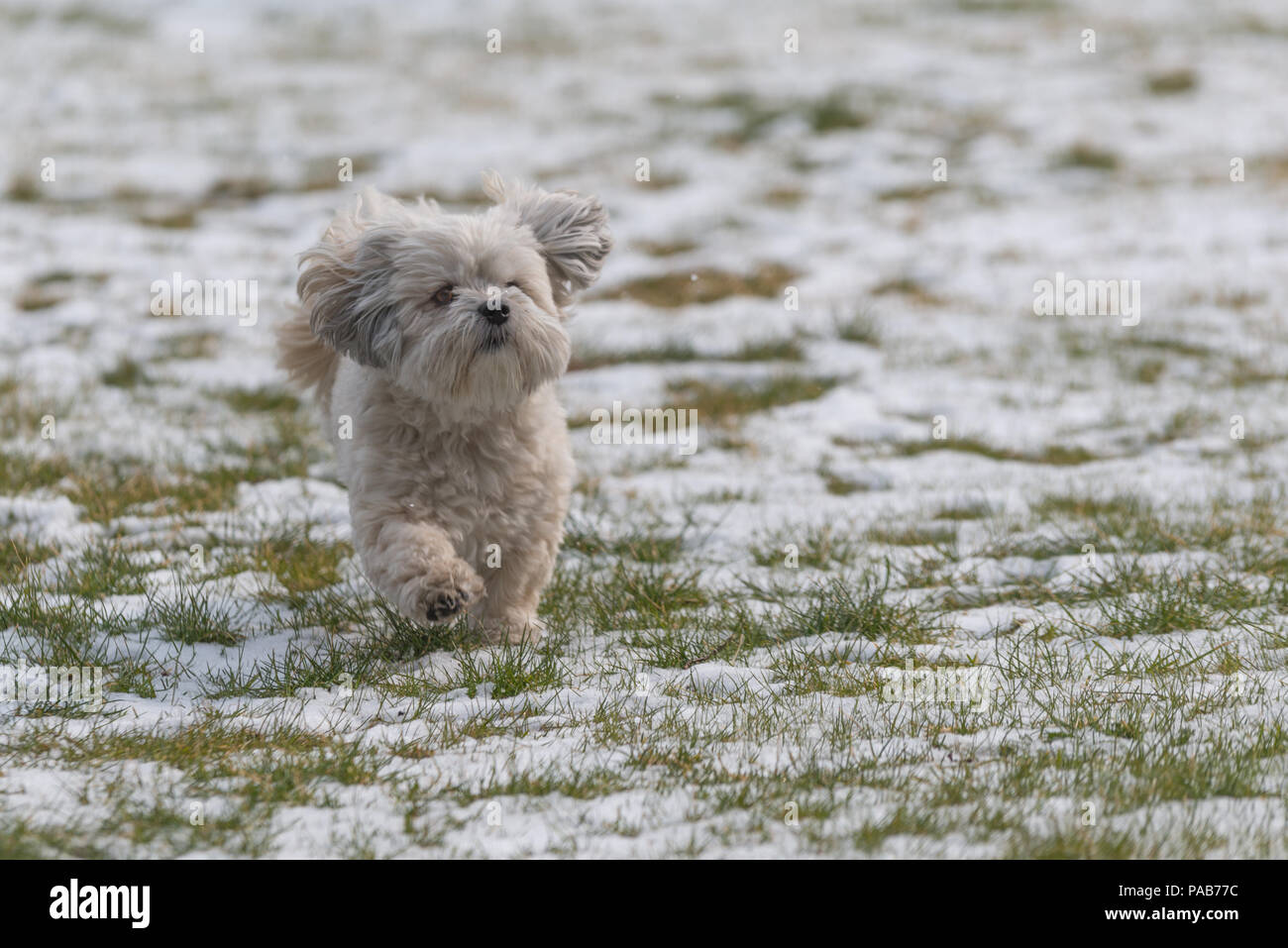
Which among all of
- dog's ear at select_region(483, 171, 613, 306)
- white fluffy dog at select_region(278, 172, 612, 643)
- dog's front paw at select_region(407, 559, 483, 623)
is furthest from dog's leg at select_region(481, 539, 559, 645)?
dog's ear at select_region(483, 171, 613, 306)

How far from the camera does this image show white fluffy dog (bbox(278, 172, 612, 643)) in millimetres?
4828

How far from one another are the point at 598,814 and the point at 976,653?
185cm

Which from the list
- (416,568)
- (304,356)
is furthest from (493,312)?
(304,356)

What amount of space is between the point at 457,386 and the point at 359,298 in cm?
52

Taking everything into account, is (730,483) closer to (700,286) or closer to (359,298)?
(359,298)

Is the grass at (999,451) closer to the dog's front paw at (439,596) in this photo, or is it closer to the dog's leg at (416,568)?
the dog's leg at (416,568)

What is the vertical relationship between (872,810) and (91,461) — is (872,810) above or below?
below

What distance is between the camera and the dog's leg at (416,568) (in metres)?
4.66

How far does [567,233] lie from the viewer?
5.32m

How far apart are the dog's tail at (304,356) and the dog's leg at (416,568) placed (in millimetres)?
1293

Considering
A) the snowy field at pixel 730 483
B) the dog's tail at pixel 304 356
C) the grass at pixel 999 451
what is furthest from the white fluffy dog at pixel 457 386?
the grass at pixel 999 451
